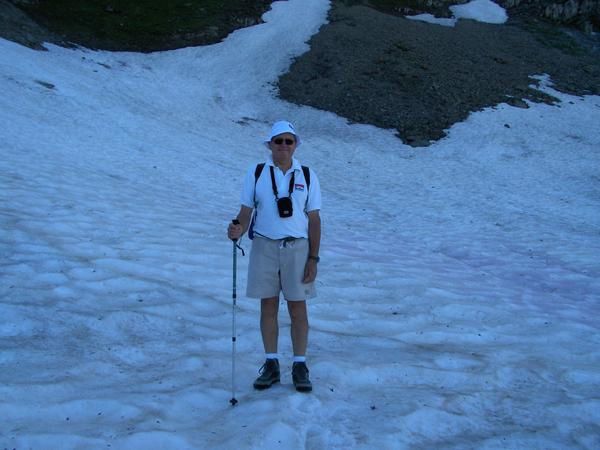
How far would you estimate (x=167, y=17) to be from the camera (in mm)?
39438

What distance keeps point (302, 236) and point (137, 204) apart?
25.1ft

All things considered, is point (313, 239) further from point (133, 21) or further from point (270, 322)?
point (133, 21)

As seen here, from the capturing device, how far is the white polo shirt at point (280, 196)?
4.90 m

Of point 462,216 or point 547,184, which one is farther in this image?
point 547,184

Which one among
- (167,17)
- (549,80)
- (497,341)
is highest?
(167,17)

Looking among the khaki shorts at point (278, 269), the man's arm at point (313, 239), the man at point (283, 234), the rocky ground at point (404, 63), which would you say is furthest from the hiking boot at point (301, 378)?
the rocky ground at point (404, 63)

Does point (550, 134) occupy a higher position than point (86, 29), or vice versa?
point (86, 29)

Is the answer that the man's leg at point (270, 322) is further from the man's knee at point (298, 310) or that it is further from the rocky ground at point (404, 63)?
the rocky ground at point (404, 63)

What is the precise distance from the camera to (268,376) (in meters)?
5.06

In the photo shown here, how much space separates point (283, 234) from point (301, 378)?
1326 mm

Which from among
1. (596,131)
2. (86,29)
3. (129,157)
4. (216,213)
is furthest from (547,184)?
(86,29)

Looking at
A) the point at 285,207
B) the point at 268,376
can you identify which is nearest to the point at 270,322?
the point at 268,376

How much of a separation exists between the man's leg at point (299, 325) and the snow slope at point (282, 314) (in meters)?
0.38

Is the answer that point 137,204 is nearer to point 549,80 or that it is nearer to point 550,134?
point 550,134
